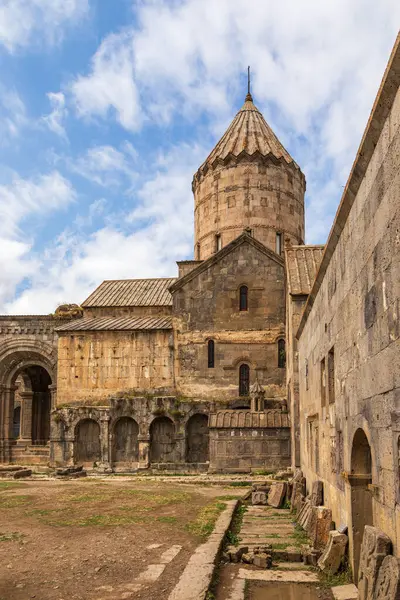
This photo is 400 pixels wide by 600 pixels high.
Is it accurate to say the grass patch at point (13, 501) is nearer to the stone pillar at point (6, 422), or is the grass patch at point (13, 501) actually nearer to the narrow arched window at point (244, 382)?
the narrow arched window at point (244, 382)

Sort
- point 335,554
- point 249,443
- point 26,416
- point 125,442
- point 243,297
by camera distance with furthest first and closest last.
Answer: point 26,416
point 243,297
point 125,442
point 249,443
point 335,554

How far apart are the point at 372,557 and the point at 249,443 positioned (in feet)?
43.1

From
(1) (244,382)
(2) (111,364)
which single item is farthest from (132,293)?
(1) (244,382)

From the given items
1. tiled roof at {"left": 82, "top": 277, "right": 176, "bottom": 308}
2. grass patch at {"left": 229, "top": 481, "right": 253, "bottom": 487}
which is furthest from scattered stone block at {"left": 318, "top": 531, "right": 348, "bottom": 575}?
tiled roof at {"left": 82, "top": 277, "right": 176, "bottom": 308}

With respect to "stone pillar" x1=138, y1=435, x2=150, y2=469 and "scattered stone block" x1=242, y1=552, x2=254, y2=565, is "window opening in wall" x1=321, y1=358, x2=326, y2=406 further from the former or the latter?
"stone pillar" x1=138, y1=435, x2=150, y2=469

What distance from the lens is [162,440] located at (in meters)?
21.3

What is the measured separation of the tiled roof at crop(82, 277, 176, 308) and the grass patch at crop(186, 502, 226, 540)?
1546 cm

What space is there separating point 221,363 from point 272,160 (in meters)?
9.06

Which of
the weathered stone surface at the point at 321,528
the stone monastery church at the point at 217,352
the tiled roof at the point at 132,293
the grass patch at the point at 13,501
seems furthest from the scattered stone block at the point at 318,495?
the tiled roof at the point at 132,293

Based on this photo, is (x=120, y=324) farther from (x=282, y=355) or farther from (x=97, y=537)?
(x=97, y=537)

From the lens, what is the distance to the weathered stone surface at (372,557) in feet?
14.6

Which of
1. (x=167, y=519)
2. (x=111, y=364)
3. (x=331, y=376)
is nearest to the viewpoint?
(x=331, y=376)

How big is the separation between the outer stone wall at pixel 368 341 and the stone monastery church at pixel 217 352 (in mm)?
133

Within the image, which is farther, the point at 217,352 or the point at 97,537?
the point at 217,352
